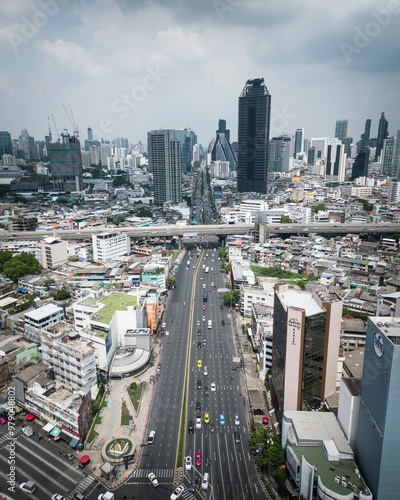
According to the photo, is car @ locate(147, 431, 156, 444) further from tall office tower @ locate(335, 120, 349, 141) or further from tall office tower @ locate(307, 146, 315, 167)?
tall office tower @ locate(335, 120, 349, 141)

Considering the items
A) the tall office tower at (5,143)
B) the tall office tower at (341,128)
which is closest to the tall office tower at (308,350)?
the tall office tower at (5,143)

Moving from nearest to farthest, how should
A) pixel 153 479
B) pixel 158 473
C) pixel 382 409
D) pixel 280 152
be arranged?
1. pixel 382 409
2. pixel 153 479
3. pixel 158 473
4. pixel 280 152

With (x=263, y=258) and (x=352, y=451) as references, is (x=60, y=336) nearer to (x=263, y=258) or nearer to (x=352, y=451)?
(x=352, y=451)

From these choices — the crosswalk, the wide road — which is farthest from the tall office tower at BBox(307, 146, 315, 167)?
the crosswalk

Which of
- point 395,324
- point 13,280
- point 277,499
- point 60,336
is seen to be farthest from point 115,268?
point 395,324

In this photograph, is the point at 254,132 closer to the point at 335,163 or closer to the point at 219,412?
the point at 335,163

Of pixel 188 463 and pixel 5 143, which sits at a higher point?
pixel 5 143

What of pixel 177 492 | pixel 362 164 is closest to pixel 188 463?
pixel 177 492
